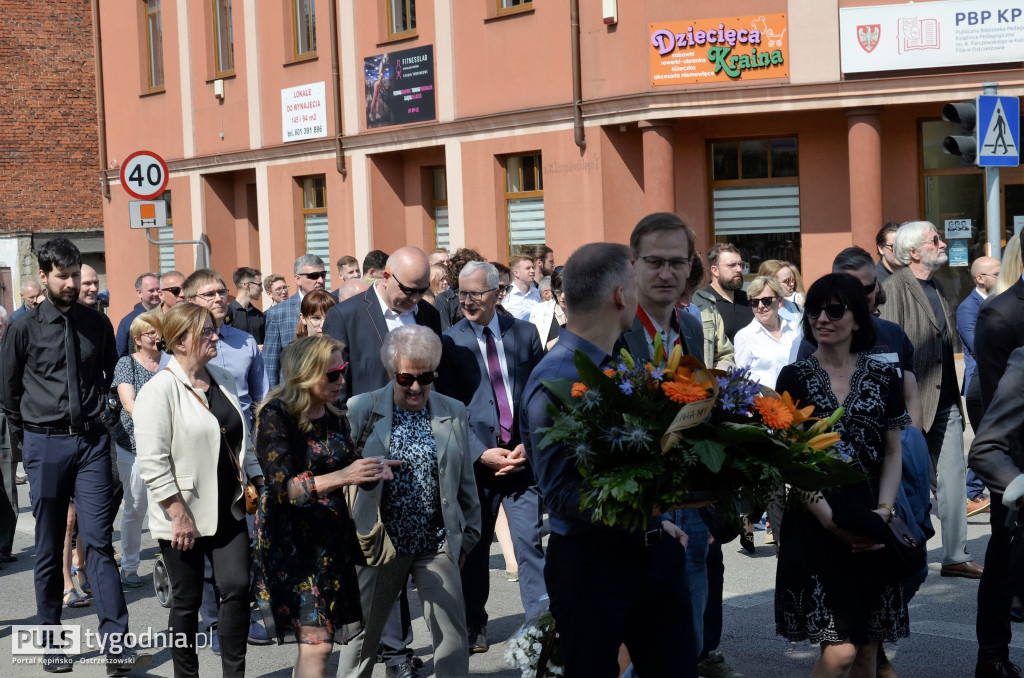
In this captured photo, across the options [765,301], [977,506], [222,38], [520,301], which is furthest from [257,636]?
[222,38]

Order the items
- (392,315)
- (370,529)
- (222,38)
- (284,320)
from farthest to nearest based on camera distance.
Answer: (222,38) → (284,320) → (392,315) → (370,529)

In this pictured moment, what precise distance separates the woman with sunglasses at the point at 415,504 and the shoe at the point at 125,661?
5.79ft

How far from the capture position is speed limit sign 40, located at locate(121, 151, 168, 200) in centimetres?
1792

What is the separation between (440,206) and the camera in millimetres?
22359

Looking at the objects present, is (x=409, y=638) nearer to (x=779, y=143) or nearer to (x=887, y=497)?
(x=887, y=497)

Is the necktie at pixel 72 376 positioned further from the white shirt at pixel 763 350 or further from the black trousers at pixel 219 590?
the white shirt at pixel 763 350

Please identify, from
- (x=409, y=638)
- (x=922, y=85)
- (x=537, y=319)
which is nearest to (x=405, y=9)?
(x=922, y=85)

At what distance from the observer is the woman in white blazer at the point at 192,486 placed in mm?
6066

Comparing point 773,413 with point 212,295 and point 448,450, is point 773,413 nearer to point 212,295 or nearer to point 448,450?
point 448,450

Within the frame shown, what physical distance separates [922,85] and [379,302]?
11162 mm

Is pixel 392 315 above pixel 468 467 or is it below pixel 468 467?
above

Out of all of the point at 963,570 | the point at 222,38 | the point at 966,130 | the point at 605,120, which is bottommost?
the point at 963,570

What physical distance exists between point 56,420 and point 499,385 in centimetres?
259

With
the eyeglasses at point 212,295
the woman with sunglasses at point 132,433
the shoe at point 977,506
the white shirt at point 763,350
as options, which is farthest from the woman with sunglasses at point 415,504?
the shoe at point 977,506
